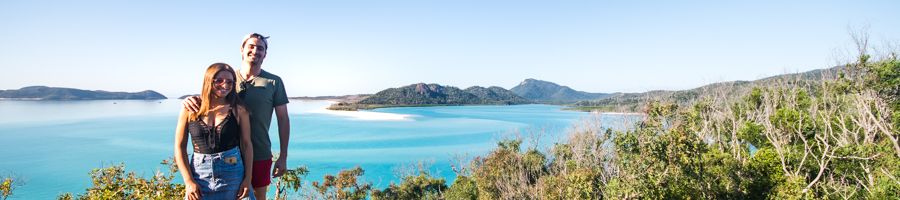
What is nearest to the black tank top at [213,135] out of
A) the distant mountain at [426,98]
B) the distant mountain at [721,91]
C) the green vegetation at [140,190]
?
the green vegetation at [140,190]

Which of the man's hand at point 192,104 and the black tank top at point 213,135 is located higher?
the man's hand at point 192,104

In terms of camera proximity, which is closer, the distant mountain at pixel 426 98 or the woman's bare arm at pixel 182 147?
the woman's bare arm at pixel 182 147

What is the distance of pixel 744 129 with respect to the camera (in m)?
18.7

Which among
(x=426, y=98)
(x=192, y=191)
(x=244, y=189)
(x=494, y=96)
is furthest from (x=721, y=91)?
(x=494, y=96)

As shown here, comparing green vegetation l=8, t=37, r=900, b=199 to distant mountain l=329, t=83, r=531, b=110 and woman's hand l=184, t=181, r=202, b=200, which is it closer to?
woman's hand l=184, t=181, r=202, b=200

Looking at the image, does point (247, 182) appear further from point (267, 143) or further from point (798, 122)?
point (798, 122)

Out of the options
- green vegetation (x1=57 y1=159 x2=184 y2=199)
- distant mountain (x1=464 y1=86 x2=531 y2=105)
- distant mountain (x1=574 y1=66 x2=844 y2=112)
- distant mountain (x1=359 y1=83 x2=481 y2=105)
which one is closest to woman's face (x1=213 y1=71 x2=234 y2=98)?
green vegetation (x1=57 y1=159 x2=184 y2=199)

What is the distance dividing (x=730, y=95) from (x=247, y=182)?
2883cm

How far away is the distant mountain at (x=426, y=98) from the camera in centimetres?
11500

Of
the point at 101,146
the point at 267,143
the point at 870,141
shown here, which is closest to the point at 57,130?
the point at 101,146

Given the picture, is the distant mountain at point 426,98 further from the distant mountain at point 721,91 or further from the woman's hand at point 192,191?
the woman's hand at point 192,191

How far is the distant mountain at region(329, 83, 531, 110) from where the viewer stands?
377 ft

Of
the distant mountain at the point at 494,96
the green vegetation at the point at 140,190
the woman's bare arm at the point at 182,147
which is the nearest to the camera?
the woman's bare arm at the point at 182,147

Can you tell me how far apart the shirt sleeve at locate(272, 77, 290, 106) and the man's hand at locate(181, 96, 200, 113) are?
456mm
